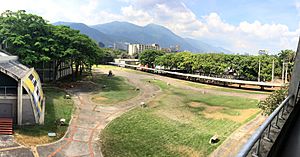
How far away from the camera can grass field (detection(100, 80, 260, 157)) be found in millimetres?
14805

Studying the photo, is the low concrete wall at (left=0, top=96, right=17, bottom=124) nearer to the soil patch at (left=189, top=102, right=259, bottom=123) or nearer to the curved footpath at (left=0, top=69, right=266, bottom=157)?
the curved footpath at (left=0, top=69, right=266, bottom=157)

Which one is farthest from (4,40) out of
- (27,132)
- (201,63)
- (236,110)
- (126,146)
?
(201,63)

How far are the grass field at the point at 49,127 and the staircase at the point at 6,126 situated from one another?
1.40 feet

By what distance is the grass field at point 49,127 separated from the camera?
49.5 feet

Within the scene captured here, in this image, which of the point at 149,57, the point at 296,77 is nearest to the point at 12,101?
the point at 296,77

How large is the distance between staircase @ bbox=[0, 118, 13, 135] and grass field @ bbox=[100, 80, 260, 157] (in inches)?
233

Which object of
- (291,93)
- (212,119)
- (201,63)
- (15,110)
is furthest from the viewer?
(201,63)

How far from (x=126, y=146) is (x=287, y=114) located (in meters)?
10.8

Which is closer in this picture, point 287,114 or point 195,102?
point 287,114

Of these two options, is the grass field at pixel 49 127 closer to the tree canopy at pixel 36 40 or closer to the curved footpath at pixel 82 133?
the curved footpath at pixel 82 133

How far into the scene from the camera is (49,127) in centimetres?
1727

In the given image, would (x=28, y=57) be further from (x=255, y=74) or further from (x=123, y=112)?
(x=255, y=74)

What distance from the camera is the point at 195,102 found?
92.6ft

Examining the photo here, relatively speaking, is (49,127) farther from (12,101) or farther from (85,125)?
(12,101)
